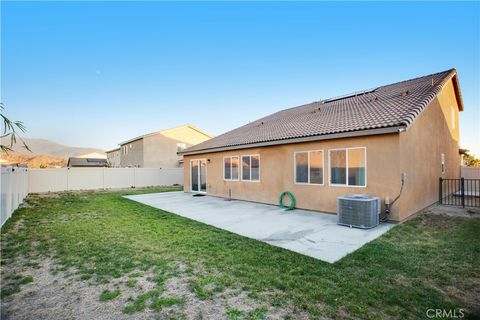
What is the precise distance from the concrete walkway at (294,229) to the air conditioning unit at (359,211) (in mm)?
209

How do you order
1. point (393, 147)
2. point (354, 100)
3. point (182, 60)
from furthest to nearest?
point (182, 60) → point (354, 100) → point (393, 147)

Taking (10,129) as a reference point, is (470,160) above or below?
below

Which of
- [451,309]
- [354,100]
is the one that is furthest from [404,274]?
[354,100]

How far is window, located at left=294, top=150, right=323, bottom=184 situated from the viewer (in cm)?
841

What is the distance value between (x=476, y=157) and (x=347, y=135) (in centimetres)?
2210

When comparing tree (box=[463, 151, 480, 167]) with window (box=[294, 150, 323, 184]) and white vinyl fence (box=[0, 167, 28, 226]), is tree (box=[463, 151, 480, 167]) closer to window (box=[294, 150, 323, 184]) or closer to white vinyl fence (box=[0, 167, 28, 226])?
window (box=[294, 150, 323, 184])

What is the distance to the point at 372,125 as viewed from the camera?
23.2 ft

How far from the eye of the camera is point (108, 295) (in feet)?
10.2

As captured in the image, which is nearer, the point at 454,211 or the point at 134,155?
the point at 454,211

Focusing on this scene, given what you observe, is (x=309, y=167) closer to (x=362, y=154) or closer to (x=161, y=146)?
(x=362, y=154)

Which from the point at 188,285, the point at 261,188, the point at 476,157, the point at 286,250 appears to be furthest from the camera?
the point at 476,157

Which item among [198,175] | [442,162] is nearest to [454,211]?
[442,162]

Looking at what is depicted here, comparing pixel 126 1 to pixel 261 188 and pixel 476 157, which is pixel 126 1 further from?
pixel 476 157

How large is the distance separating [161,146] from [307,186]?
22273 mm
